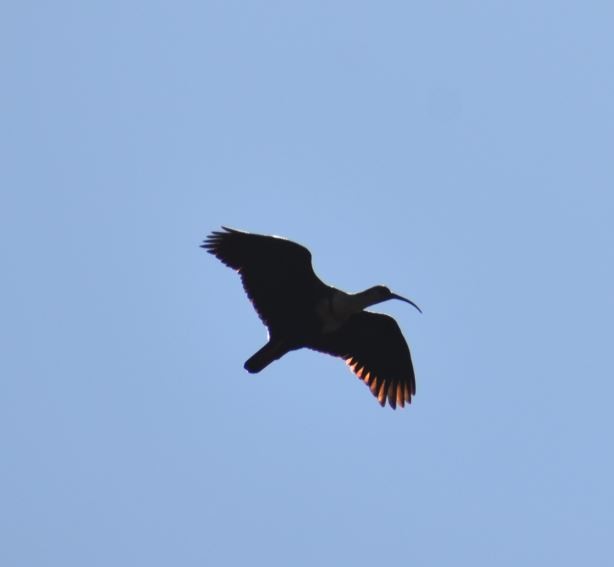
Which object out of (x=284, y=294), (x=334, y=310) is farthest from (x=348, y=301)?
(x=284, y=294)

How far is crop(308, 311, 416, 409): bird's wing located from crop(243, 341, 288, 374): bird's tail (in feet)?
2.88

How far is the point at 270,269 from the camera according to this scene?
60.6 feet

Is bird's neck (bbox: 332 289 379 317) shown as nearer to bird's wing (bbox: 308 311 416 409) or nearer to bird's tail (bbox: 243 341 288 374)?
bird's wing (bbox: 308 311 416 409)

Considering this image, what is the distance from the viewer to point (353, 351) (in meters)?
20.0

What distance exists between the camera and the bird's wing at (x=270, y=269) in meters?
18.3

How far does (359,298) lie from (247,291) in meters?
1.62

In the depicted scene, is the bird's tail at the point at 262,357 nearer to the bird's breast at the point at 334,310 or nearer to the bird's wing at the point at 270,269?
the bird's wing at the point at 270,269

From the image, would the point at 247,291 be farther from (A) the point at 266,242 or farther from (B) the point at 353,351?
(B) the point at 353,351

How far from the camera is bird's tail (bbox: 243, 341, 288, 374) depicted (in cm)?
1855

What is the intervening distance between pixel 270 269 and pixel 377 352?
2547 mm

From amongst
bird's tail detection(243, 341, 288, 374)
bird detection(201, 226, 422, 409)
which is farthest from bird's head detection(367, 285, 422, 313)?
bird's tail detection(243, 341, 288, 374)

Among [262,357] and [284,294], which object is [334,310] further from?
[262,357]

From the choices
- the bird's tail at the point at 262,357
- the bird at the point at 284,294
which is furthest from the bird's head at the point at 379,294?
the bird's tail at the point at 262,357

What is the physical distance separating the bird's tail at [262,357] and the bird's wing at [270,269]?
0.22 m
